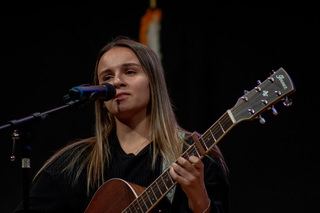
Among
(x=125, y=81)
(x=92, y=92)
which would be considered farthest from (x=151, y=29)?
(x=92, y=92)

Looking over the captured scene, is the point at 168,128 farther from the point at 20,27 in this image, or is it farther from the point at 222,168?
the point at 20,27

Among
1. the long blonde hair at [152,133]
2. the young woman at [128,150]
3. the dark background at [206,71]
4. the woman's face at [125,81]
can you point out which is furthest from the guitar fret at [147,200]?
the dark background at [206,71]

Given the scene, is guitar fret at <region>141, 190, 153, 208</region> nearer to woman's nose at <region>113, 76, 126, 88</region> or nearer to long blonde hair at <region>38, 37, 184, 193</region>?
long blonde hair at <region>38, 37, 184, 193</region>

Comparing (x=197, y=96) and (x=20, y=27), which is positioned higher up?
(x=20, y=27)

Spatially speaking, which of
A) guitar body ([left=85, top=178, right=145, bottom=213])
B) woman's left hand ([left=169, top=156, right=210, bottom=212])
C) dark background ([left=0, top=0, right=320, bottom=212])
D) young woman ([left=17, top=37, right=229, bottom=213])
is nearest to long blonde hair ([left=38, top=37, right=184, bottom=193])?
young woman ([left=17, top=37, right=229, bottom=213])

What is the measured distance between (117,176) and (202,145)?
596mm

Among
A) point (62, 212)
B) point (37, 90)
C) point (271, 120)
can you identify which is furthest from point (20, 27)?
point (271, 120)

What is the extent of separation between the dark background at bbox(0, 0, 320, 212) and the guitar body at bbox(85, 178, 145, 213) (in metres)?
1.39

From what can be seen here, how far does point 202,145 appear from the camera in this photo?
77.2 inches

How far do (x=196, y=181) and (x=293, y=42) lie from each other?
1.81 metres

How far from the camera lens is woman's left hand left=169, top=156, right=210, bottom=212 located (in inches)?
75.8

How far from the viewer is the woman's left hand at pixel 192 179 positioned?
1.93 meters

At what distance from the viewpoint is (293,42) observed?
10.7ft

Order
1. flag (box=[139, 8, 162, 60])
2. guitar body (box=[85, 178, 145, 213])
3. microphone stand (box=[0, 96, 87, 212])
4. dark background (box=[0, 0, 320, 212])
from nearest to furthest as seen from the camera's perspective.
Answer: microphone stand (box=[0, 96, 87, 212]) → guitar body (box=[85, 178, 145, 213]) → dark background (box=[0, 0, 320, 212]) → flag (box=[139, 8, 162, 60])
